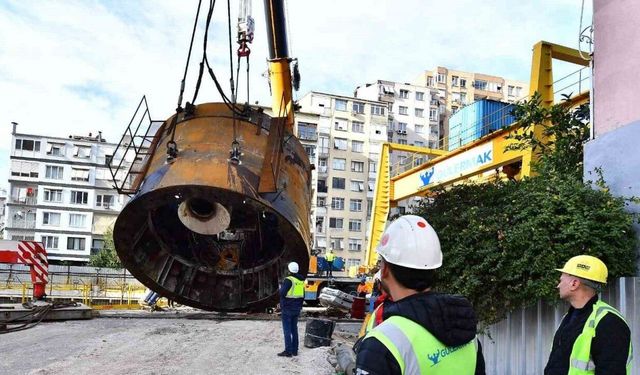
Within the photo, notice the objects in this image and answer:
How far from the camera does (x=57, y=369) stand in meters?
7.08

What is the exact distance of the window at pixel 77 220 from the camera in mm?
51750

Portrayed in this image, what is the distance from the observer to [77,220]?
51.9 meters

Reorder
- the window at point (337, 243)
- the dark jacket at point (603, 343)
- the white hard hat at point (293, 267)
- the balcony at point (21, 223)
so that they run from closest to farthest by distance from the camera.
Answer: the dark jacket at point (603, 343)
the white hard hat at point (293, 267)
the balcony at point (21, 223)
the window at point (337, 243)

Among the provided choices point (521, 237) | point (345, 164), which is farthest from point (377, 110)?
point (521, 237)

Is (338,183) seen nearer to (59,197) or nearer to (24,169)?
(59,197)

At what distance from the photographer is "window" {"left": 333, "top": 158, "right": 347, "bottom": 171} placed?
192ft

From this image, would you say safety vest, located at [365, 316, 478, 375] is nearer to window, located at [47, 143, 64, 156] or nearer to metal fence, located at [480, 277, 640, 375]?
metal fence, located at [480, 277, 640, 375]

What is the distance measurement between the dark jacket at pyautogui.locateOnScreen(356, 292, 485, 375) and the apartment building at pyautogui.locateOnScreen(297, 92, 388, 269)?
52.4 metres

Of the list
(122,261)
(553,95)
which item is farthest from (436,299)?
(553,95)

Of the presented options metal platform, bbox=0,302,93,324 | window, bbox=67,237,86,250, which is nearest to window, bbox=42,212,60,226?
window, bbox=67,237,86,250

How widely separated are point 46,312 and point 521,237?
967 centimetres

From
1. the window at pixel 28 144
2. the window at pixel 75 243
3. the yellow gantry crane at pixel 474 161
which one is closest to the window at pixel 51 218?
the window at pixel 75 243

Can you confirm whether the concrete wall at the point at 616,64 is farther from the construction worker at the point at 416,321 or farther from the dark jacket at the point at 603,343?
the construction worker at the point at 416,321

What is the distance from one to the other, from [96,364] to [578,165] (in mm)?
6703
